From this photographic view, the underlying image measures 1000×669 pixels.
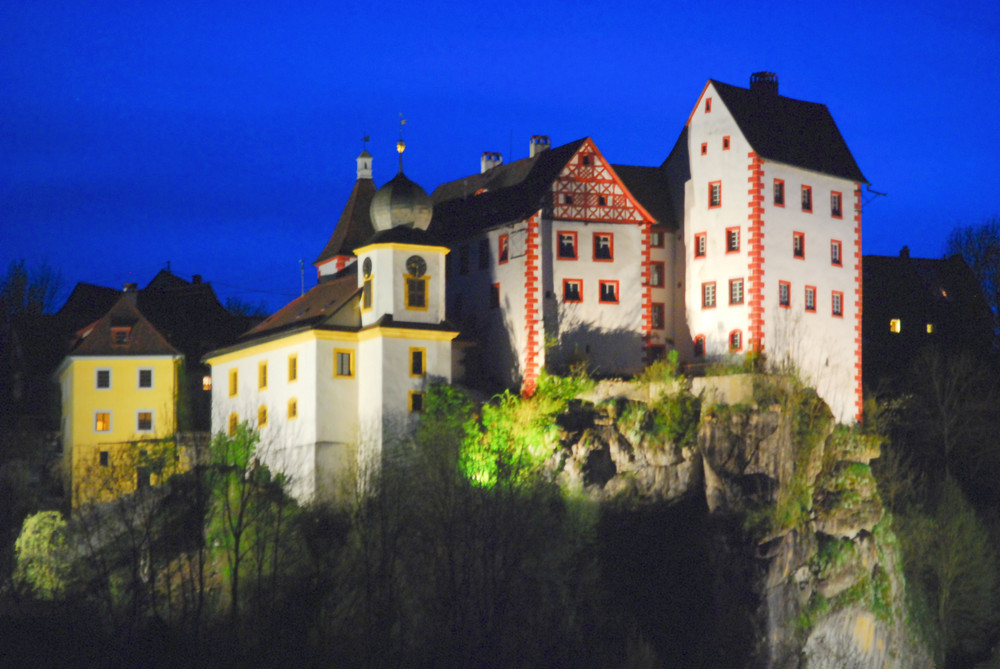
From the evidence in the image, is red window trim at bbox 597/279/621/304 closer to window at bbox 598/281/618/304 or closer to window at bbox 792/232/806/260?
window at bbox 598/281/618/304

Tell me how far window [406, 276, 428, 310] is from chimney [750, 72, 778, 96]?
1807 cm

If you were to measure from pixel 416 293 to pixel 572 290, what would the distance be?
20.4ft

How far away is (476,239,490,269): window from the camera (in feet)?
248

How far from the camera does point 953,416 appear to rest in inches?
3172

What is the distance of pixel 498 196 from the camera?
7725 cm

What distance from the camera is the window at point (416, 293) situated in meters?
70.6

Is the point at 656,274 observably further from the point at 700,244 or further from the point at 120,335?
the point at 120,335

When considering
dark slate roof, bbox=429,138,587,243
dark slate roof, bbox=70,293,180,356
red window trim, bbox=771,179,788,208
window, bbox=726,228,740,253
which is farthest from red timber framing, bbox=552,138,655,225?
dark slate roof, bbox=70,293,180,356

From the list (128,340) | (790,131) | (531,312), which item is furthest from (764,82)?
(128,340)

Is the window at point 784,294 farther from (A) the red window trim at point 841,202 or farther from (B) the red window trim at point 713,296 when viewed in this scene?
(A) the red window trim at point 841,202

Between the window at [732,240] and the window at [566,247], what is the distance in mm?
5810

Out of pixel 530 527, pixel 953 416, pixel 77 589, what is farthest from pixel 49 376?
pixel 953 416

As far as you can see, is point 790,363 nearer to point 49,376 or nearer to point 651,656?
point 651,656

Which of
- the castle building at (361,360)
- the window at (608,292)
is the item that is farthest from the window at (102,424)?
the window at (608,292)
